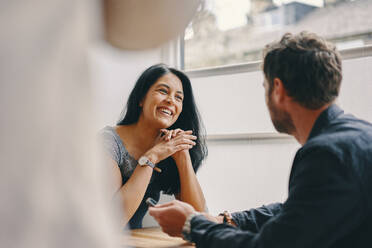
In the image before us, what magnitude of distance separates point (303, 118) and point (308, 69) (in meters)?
0.15

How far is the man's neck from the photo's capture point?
4.34 ft

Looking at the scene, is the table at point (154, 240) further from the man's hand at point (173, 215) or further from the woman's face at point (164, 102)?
→ the woman's face at point (164, 102)

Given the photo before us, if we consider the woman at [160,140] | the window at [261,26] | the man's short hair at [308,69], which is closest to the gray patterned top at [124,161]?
the woman at [160,140]

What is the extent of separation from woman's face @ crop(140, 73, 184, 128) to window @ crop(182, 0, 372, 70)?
0.35m

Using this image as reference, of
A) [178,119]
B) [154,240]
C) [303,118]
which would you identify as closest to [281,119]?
[303,118]

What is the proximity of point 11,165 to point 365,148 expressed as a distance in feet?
3.29

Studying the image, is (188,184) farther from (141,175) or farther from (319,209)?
(319,209)

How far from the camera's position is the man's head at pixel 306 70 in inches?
51.6

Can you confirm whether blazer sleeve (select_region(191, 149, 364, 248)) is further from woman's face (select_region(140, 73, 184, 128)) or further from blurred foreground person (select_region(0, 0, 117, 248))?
woman's face (select_region(140, 73, 184, 128))

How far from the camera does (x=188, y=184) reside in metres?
2.40

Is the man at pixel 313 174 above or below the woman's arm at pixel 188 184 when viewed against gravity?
above

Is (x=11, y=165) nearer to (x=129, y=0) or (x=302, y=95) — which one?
(x=129, y=0)

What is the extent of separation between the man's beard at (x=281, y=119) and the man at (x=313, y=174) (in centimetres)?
2

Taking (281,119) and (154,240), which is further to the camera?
(154,240)
